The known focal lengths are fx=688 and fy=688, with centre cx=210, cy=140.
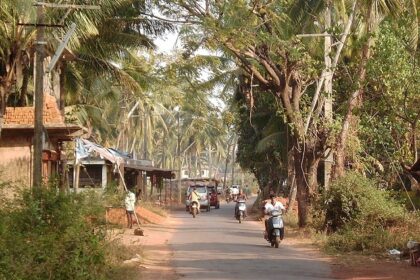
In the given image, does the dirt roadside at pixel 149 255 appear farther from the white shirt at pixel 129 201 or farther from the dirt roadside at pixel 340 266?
the white shirt at pixel 129 201

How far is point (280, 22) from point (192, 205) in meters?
16.9

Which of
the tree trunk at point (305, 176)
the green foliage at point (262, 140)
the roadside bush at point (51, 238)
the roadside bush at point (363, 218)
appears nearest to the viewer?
the roadside bush at point (51, 238)

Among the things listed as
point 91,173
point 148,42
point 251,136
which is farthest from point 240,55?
point 251,136

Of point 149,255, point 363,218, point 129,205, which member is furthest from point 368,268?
point 129,205

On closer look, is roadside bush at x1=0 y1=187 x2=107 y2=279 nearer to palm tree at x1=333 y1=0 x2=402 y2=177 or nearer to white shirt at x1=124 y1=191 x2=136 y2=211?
palm tree at x1=333 y1=0 x2=402 y2=177

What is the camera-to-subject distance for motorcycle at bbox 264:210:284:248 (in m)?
17.6

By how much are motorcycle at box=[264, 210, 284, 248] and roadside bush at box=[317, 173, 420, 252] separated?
129cm

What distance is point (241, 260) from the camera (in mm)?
14344

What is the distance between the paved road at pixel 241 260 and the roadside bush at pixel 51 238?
2.40 metres

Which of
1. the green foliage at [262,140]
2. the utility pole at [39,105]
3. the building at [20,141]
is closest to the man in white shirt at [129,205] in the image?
the building at [20,141]

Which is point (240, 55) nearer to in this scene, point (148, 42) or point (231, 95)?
point (148, 42)

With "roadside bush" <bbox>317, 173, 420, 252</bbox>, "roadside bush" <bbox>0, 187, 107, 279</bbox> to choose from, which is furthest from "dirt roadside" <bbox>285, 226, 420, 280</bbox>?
"roadside bush" <bbox>0, 187, 107, 279</bbox>

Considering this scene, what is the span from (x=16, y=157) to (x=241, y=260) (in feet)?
22.8

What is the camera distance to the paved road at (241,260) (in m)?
12.1
